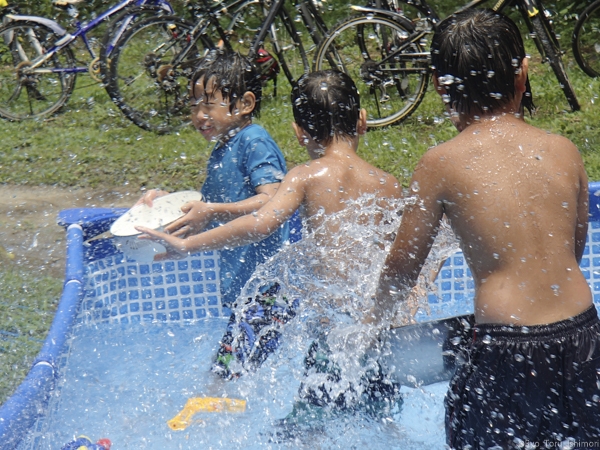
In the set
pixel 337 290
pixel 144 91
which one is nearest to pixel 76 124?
→ pixel 144 91

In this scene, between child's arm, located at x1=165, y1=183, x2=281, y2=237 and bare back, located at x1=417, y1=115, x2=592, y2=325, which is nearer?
bare back, located at x1=417, y1=115, x2=592, y2=325

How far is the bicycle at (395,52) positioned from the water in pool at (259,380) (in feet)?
10.7

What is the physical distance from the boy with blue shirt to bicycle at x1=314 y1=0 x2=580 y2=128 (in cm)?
317

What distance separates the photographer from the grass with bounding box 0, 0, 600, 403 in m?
5.77

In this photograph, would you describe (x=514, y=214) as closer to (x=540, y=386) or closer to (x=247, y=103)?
(x=540, y=386)

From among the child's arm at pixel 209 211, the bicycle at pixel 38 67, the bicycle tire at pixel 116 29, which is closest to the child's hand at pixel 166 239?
the child's arm at pixel 209 211

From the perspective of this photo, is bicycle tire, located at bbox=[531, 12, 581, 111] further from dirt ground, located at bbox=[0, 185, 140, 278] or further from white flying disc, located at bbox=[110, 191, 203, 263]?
white flying disc, located at bbox=[110, 191, 203, 263]

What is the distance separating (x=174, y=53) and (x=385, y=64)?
1.87m

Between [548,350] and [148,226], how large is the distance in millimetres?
1622

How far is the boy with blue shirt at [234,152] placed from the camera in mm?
3131

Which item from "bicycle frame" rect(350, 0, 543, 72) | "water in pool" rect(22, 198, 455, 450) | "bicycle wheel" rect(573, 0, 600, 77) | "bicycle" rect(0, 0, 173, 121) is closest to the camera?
"water in pool" rect(22, 198, 455, 450)

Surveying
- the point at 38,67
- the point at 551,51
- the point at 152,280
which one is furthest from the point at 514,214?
the point at 38,67

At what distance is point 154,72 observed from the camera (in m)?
6.82

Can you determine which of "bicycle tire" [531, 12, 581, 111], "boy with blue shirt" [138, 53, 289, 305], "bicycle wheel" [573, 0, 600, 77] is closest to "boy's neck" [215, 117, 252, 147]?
"boy with blue shirt" [138, 53, 289, 305]
